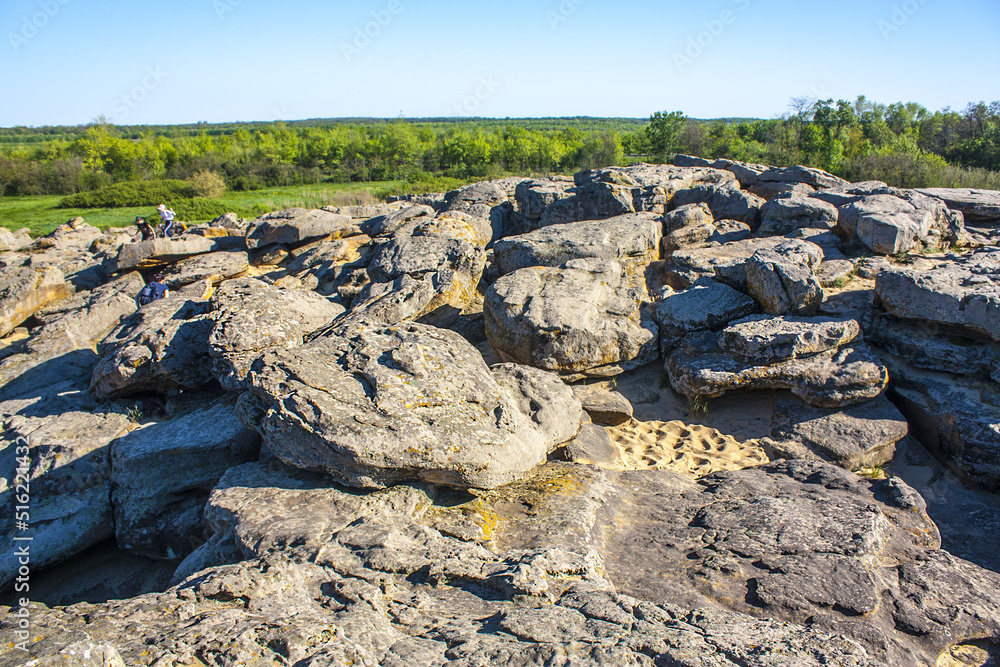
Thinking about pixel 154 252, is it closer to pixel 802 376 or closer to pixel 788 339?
pixel 788 339

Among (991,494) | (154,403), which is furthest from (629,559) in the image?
(154,403)

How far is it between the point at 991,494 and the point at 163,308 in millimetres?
→ 10808

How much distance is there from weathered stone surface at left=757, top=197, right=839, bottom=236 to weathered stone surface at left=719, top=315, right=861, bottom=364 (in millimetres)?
4363

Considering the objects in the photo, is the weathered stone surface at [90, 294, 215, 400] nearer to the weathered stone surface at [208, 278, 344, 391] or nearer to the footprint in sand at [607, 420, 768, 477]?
the weathered stone surface at [208, 278, 344, 391]

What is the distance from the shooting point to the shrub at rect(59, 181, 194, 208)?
3716cm

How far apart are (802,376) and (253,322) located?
267 inches

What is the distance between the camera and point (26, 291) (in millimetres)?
12375

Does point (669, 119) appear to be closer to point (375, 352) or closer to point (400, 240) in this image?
point (400, 240)

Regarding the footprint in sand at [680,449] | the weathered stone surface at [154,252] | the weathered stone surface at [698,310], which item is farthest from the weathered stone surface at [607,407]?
the weathered stone surface at [154,252]

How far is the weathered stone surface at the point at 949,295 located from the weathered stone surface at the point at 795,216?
3.12 metres

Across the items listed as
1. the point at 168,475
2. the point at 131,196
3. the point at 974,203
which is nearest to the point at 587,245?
the point at 168,475

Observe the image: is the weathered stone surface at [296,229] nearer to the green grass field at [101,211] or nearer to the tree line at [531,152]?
the green grass field at [101,211]

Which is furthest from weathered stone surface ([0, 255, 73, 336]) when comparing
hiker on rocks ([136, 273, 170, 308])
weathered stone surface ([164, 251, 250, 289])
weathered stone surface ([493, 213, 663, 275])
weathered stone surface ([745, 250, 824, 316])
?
weathered stone surface ([745, 250, 824, 316])

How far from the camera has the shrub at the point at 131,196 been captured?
3716 cm
